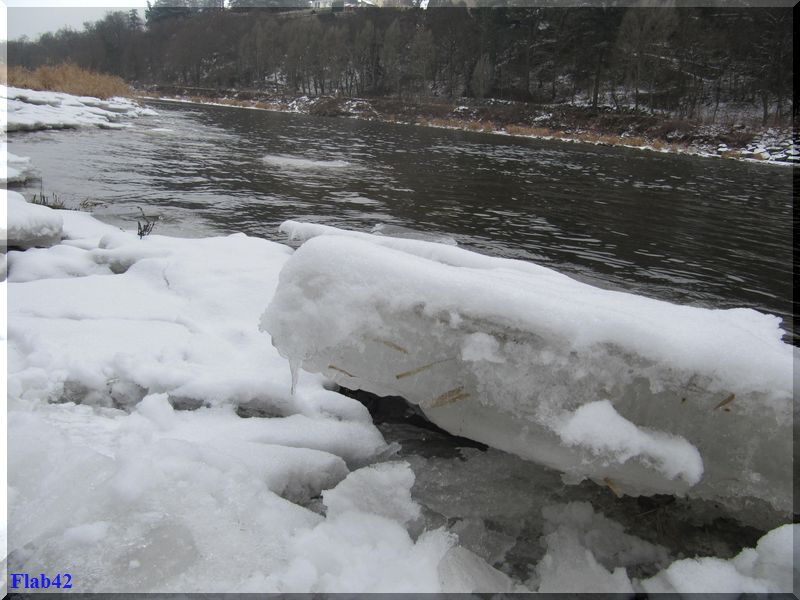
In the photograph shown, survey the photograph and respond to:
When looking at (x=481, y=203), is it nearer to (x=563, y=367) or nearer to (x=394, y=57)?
(x=563, y=367)

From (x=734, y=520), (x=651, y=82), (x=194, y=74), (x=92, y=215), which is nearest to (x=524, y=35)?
(x=651, y=82)

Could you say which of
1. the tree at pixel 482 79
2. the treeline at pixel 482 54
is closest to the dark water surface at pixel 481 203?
the treeline at pixel 482 54

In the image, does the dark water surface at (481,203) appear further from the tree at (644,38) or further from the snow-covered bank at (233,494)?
the tree at (644,38)

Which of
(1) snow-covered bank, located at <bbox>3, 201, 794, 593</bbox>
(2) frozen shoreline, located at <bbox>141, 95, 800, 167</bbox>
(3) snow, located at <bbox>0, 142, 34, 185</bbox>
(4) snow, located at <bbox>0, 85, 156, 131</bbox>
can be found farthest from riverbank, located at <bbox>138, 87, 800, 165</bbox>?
(1) snow-covered bank, located at <bbox>3, 201, 794, 593</bbox>

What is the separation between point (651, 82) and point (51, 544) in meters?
53.3

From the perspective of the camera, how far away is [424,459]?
2.03 m

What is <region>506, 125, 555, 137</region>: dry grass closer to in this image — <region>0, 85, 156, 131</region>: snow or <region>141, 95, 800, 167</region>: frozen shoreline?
<region>141, 95, 800, 167</region>: frozen shoreline

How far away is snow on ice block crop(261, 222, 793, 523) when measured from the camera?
1445 mm

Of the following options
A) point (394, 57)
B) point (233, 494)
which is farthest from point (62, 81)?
point (394, 57)

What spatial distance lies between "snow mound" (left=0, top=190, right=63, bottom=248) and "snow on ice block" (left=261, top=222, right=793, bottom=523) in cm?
359

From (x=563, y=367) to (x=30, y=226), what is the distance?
15.3 feet

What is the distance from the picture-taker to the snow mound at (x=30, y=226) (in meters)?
4.00

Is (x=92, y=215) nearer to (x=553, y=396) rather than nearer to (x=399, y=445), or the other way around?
(x=399, y=445)

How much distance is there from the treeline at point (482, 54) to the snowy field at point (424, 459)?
45.9m
